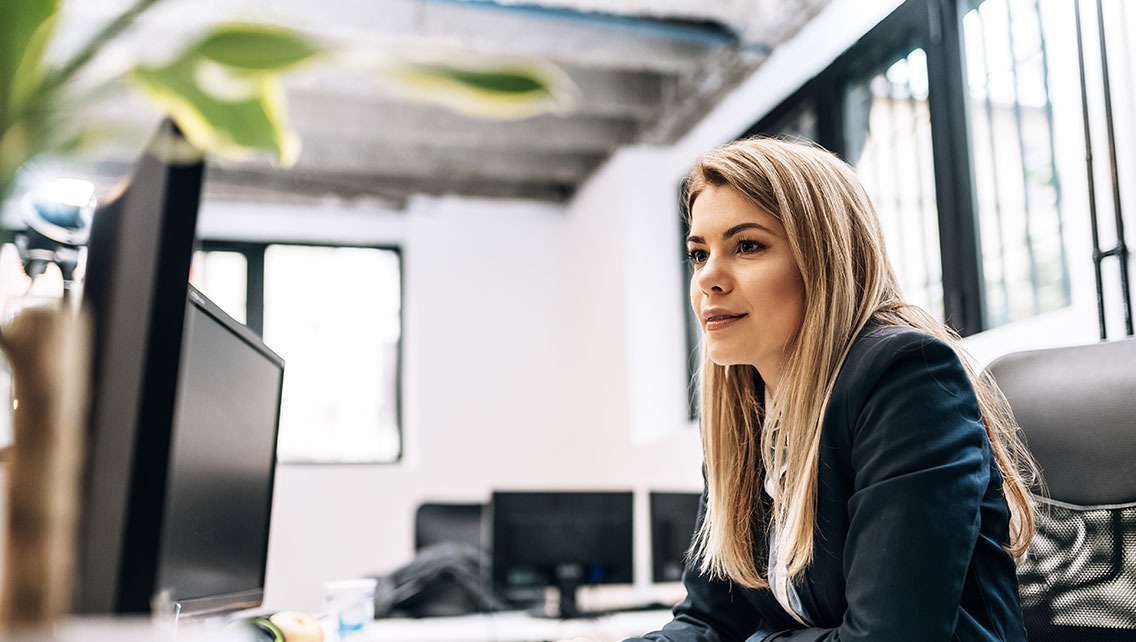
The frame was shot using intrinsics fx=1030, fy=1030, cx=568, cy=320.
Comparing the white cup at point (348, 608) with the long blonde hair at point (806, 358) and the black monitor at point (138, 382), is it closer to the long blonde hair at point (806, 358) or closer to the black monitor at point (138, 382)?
the long blonde hair at point (806, 358)

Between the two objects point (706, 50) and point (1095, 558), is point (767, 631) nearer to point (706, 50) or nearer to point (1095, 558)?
point (1095, 558)

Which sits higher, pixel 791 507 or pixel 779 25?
pixel 779 25

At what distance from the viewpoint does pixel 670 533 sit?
3479 millimetres

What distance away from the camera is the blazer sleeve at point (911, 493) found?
3.41 ft

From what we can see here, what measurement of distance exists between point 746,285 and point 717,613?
0.47 metres

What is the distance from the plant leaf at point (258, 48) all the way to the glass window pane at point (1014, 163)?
271cm

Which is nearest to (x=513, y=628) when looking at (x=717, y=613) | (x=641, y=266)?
(x=717, y=613)

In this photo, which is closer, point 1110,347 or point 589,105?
point 1110,347

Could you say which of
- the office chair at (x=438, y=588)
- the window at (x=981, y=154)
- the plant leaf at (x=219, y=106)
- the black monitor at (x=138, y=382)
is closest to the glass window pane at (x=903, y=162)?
the window at (x=981, y=154)

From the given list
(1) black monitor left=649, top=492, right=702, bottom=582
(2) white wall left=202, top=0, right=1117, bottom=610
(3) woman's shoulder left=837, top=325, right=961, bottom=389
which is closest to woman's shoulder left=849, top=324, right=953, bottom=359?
(3) woman's shoulder left=837, top=325, right=961, bottom=389

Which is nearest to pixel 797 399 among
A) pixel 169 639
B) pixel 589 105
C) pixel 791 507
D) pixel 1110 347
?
pixel 791 507

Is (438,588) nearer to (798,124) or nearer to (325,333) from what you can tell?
(798,124)

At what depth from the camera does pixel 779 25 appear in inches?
154

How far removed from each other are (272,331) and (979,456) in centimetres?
526
